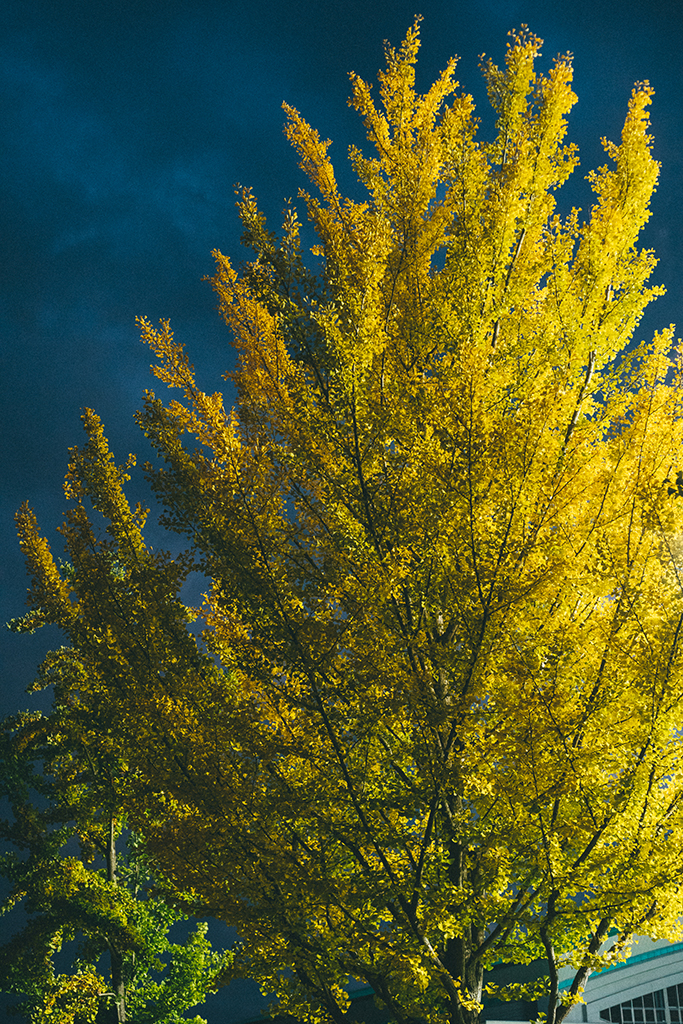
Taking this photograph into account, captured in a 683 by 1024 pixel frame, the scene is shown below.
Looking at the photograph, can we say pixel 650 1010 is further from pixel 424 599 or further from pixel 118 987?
pixel 424 599

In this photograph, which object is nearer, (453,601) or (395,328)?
(453,601)

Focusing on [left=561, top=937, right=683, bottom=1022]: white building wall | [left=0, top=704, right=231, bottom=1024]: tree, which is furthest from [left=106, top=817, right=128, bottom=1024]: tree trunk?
[left=561, top=937, right=683, bottom=1022]: white building wall

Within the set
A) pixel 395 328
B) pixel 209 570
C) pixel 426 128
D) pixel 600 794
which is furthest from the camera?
pixel 426 128

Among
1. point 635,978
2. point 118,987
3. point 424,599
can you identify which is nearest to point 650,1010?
point 635,978

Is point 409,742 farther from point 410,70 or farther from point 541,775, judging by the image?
point 410,70

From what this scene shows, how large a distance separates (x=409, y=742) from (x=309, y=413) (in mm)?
2627

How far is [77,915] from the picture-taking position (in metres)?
10.5

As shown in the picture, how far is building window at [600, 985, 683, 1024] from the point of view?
10.9 metres

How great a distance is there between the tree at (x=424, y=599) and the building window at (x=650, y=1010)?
28.2 ft

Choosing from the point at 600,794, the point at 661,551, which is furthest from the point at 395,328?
the point at 600,794

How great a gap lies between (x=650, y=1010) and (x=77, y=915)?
32.9ft

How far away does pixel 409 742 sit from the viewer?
16.0 feet

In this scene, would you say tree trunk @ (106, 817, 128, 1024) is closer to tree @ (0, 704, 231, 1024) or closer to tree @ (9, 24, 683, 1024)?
tree @ (0, 704, 231, 1024)

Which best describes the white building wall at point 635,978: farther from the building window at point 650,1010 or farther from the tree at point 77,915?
the tree at point 77,915
